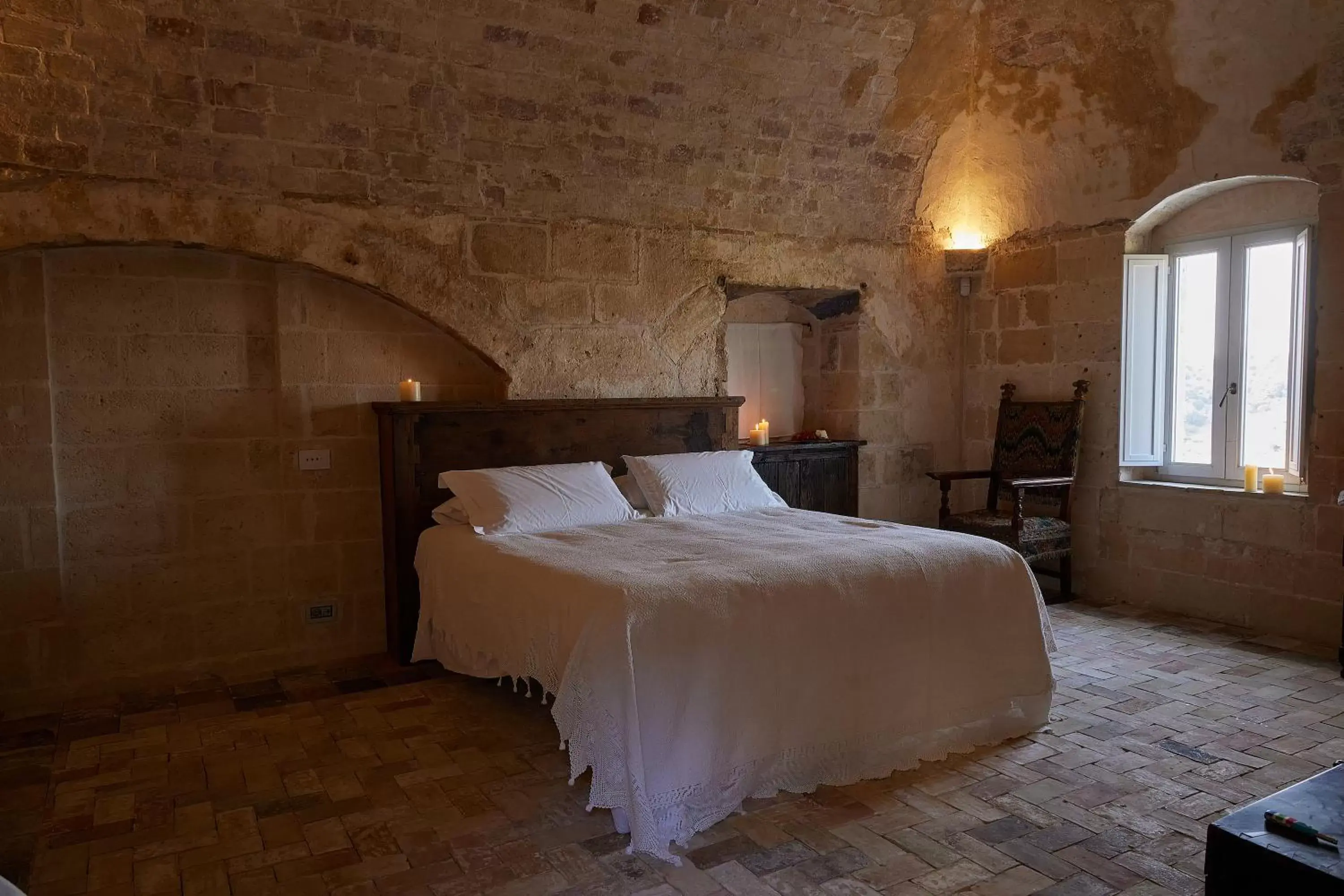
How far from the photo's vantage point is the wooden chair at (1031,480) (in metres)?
4.84

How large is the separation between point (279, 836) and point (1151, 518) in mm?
4376

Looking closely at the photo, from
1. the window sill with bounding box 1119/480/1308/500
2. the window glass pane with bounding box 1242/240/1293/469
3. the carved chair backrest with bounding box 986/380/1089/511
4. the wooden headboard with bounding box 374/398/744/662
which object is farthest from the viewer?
the carved chair backrest with bounding box 986/380/1089/511

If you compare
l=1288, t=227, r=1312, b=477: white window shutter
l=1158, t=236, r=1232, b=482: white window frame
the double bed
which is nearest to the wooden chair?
l=1158, t=236, r=1232, b=482: white window frame

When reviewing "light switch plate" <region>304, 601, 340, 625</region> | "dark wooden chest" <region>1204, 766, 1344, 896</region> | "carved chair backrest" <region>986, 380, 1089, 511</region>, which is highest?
"carved chair backrest" <region>986, 380, 1089, 511</region>

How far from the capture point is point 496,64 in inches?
152

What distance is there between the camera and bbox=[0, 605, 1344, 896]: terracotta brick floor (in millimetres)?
2289

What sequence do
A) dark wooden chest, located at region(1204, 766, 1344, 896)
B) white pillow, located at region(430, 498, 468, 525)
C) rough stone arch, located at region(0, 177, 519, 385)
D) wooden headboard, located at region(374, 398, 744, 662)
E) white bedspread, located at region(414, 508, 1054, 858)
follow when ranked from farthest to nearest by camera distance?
wooden headboard, located at region(374, 398, 744, 662) < white pillow, located at region(430, 498, 468, 525) < rough stone arch, located at region(0, 177, 519, 385) < white bedspread, located at region(414, 508, 1054, 858) < dark wooden chest, located at region(1204, 766, 1344, 896)

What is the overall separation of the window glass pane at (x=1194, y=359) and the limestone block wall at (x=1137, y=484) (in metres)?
0.34

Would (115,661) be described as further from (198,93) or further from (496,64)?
(496,64)

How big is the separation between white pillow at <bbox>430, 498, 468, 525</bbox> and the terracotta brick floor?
26.1 inches

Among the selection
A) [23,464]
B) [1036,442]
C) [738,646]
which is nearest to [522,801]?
[738,646]

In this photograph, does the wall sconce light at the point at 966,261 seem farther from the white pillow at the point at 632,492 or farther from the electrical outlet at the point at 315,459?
the electrical outlet at the point at 315,459

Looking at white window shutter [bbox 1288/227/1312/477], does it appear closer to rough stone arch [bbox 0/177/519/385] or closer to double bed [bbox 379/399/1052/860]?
double bed [bbox 379/399/1052/860]

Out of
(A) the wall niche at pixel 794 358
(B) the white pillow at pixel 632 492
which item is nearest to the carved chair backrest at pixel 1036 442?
(A) the wall niche at pixel 794 358
